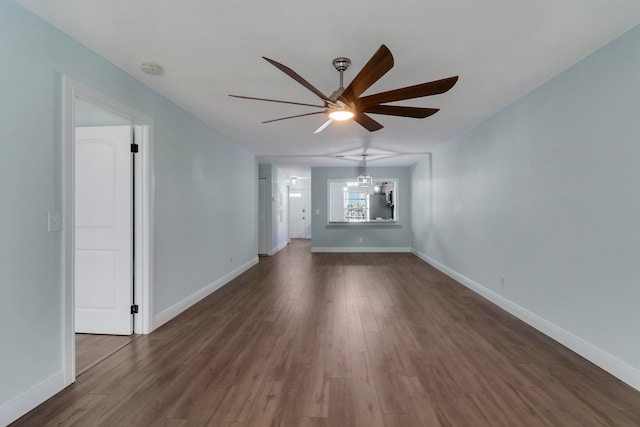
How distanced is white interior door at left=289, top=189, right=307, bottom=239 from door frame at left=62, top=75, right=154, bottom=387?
30.6 feet

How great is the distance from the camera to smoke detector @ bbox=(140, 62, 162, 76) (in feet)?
8.39

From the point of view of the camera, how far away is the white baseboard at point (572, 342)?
2134 millimetres

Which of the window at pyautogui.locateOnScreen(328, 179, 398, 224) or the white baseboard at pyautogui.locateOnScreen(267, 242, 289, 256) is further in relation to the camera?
the window at pyautogui.locateOnScreen(328, 179, 398, 224)

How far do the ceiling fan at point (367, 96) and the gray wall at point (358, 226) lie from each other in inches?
229

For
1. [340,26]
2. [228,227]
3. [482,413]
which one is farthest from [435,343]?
[228,227]

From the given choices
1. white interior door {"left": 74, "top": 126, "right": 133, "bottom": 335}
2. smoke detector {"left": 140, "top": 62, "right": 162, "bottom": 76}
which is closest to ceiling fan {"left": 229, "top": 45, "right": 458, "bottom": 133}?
smoke detector {"left": 140, "top": 62, "right": 162, "bottom": 76}

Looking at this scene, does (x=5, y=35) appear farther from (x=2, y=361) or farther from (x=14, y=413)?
(x=14, y=413)

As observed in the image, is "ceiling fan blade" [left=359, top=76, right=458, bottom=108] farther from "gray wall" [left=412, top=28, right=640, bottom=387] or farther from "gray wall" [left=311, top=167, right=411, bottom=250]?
"gray wall" [left=311, top=167, right=411, bottom=250]

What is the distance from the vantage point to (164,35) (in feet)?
7.02

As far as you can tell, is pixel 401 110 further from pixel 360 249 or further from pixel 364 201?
pixel 364 201

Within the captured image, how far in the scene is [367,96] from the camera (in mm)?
2307

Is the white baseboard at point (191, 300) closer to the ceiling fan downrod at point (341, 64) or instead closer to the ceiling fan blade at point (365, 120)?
the ceiling fan blade at point (365, 120)

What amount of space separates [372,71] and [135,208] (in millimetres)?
2547

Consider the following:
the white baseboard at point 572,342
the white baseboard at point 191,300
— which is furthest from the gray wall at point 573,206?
the white baseboard at point 191,300
